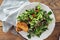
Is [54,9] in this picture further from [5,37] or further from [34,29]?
[5,37]

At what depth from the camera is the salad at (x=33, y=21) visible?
94 cm

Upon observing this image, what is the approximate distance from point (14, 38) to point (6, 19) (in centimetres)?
11

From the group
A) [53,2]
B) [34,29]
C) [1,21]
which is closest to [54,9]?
[53,2]

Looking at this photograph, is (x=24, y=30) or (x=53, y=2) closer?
(x=24, y=30)

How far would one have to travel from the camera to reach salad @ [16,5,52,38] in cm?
94

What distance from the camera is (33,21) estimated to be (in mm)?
933

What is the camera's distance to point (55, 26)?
3.34ft

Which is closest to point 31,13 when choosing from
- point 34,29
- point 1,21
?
point 34,29

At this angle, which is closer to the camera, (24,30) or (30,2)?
(24,30)

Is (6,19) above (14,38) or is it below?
above

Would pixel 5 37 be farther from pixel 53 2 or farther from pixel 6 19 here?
pixel 53 2

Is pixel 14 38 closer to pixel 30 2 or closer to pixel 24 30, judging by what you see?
pixel 24 30

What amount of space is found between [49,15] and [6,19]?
0.75 ft

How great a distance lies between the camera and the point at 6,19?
3.31 ft
